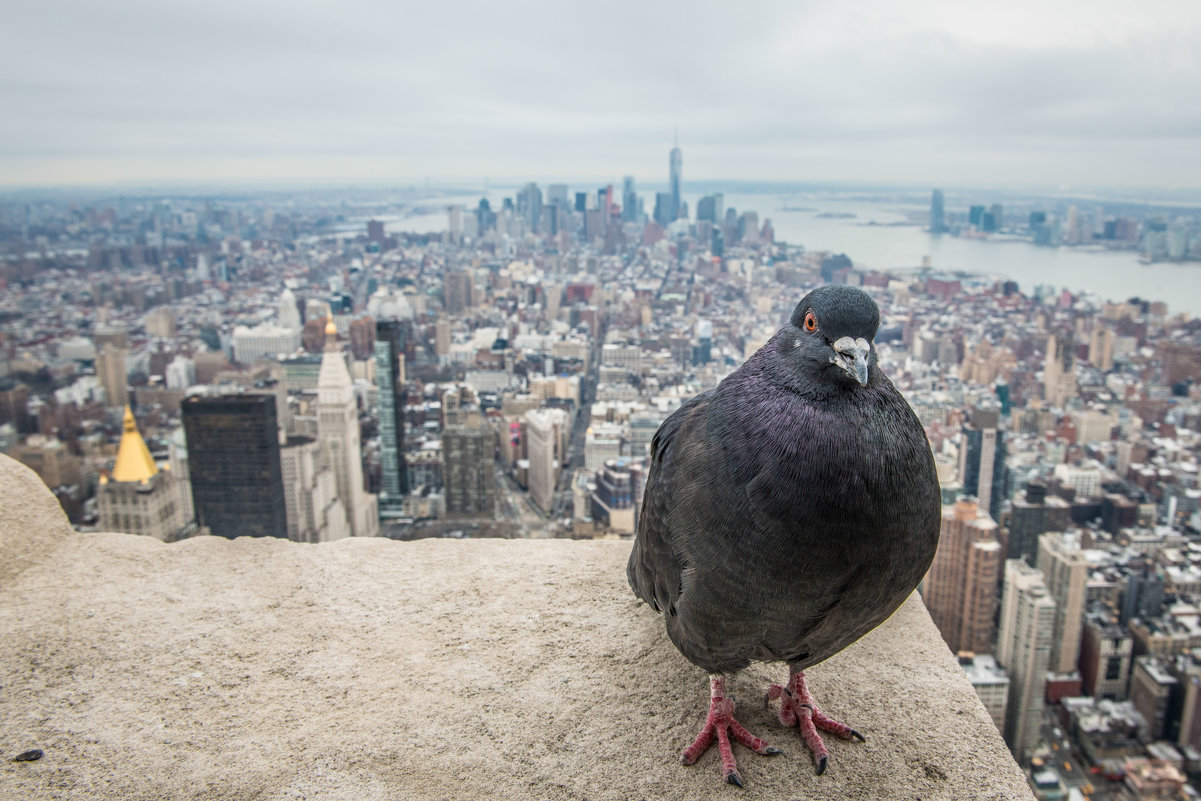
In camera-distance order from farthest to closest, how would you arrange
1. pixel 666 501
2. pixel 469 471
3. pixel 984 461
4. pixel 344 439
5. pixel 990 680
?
1. pixel 344 439
2. pixel 469 471
3. pixel 984 461
4. pixel 990 680
5. pixel 666 501

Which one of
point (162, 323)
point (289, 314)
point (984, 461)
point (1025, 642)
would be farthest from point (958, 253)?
point (162, 323)

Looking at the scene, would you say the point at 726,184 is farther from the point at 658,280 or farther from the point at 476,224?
the point at 476,224

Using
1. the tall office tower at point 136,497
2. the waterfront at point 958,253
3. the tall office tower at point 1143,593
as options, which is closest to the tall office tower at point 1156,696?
the tall office tower at point 1143,593

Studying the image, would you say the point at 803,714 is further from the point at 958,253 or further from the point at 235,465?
the point at 958,253

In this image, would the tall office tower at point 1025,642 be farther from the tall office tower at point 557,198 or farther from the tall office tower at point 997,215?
the tall office tower at point 557,198

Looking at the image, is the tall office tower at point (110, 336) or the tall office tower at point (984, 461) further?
the tall office tower at point (110, 336)

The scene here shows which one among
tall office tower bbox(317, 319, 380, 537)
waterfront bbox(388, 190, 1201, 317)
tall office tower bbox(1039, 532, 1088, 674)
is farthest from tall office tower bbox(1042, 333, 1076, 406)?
tall office tower bbox(317, 319, 380, 537)
